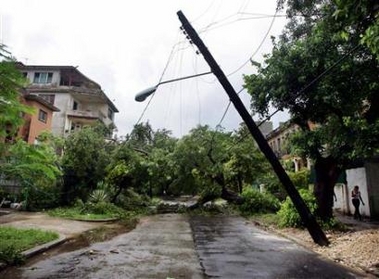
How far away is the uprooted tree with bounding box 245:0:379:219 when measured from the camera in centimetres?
1409

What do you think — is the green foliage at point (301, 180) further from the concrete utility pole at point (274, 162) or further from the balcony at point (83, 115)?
the balcony at point (83, 115)

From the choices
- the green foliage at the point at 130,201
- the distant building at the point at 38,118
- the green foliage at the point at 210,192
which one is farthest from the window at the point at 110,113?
the green foliage at the point at 210,192

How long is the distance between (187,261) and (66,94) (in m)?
42.8

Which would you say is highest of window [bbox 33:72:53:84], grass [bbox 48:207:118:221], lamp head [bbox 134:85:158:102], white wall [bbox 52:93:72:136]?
window [bbox 33:72:53:84]

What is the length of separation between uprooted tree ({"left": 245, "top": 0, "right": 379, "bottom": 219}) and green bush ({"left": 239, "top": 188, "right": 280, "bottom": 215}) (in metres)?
11.3

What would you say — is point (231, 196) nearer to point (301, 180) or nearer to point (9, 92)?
point (301, 180)

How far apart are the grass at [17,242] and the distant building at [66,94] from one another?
3493cm

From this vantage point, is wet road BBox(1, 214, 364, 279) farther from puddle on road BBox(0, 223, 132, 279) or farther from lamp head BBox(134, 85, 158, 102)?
lamp head BBox(134, 85, 158, 102)

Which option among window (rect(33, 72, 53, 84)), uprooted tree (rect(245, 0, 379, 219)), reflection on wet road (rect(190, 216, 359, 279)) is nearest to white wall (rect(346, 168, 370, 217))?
uprooted tree (rect(245, 0, 379, 219))

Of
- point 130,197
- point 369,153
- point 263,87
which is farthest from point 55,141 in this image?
point 369,153

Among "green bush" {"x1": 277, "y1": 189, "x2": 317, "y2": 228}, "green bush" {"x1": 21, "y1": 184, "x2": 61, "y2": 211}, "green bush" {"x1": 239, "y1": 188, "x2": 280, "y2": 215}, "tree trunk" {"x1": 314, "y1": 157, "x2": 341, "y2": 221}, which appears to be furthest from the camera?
"green bush" {"x1": 239, "y1": 188, "x2": 280, "y2": 215}

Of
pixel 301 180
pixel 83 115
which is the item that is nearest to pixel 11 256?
pixel 301 180

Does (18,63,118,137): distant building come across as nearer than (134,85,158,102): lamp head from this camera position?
No

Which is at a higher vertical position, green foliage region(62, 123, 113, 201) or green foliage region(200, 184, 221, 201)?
green foliage region(62, 123, 113, 201)
